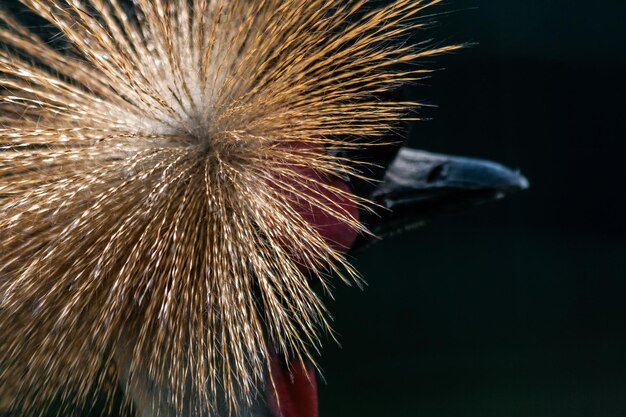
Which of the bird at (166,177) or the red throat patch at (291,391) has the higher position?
the bird at (166,177)

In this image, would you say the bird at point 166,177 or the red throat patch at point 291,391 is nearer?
the bird at point 166,177

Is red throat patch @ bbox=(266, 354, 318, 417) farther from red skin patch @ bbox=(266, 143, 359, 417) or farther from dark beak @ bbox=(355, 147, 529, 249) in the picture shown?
dark beak @ bbox=(355, 147, 529, 249)

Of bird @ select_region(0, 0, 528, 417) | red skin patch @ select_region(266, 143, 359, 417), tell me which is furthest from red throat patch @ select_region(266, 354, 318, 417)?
bird @ select_region(0, 0, 528, 417)

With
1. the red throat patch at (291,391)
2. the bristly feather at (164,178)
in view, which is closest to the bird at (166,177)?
the bristly feather at (164,178)

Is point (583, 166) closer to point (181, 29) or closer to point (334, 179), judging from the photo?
point (334, 179)

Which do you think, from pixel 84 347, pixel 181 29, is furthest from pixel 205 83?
pixel 84 347

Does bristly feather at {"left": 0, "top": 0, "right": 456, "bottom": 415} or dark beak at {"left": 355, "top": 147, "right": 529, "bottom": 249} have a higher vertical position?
bristly feather at {"left": 0, "top": 0, "right": 456, "bottom": 415}

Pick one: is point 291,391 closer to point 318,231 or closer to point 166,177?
point 318,231

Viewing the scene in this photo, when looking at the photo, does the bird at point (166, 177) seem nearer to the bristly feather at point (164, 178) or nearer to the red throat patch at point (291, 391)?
the bristly feather at point (164, 178)
